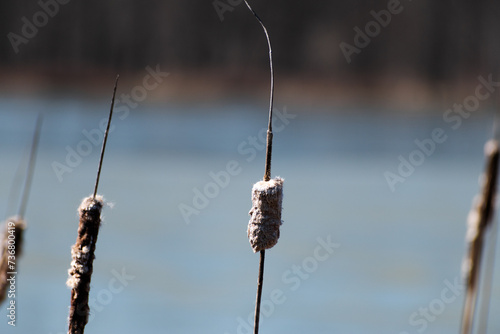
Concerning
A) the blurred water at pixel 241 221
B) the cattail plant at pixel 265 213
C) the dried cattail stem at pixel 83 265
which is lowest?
the dried cattail stem at pixel 83 265

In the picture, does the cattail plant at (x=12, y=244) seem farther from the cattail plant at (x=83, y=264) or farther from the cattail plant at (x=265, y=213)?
the cattail plant at (x=265, y=213)

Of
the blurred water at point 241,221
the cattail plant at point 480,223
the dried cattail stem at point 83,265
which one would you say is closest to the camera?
the dried cattail stem at point 83,265

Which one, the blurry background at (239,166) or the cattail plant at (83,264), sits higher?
the blurry background at (239,166)

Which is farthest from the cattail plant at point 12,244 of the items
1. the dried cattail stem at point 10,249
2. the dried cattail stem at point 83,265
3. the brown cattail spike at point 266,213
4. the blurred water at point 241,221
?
the blurred water at point 241,221

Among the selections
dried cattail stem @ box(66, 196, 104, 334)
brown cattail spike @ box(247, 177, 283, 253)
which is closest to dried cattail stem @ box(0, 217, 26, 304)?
dried cattail stem @ box(66, 196, 104, 334)

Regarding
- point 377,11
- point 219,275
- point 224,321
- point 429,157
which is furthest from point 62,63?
point 224,321

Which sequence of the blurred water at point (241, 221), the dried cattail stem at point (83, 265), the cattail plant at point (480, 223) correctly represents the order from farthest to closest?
the blurred water at point (241, 221)
the cattail plant at point (480, 223)
the dried cattail stem at point (83, 265)

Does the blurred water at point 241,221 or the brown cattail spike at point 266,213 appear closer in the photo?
the brown cattail spike at point 266,213
